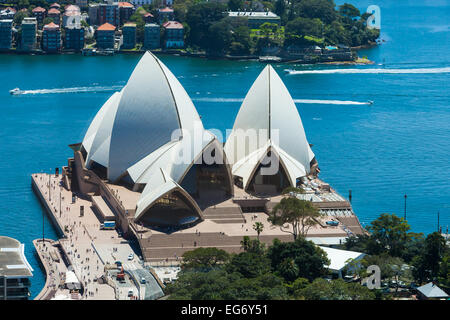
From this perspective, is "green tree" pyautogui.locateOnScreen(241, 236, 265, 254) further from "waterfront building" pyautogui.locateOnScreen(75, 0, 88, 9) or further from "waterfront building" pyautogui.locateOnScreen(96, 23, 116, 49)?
"waterfront building" pyautogui.locateOnScreen(75, 0, 88, 9)

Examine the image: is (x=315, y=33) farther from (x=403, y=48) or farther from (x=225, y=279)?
(x=225, y=279)

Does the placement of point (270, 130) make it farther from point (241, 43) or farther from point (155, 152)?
point (241, 43)

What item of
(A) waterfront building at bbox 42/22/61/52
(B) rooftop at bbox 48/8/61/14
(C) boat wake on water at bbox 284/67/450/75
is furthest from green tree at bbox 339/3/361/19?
(A) waterfront building at bbox 42/22/61/52

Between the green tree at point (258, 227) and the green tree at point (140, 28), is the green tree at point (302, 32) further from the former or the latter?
the green tree at point (258, 227)

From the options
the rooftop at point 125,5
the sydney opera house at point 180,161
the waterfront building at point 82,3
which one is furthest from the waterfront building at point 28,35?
the sydney opera house at point 180,161
